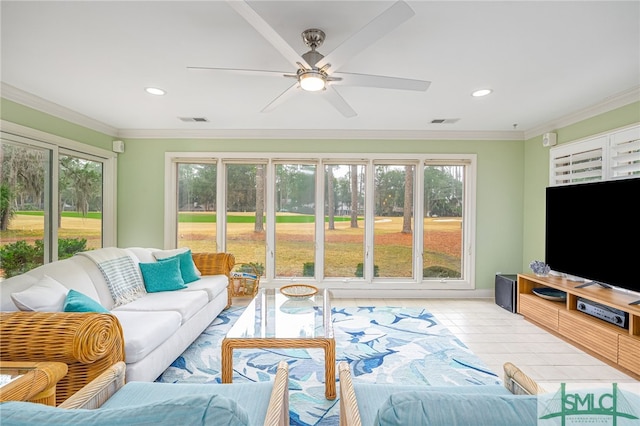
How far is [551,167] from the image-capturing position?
3904 millimetres

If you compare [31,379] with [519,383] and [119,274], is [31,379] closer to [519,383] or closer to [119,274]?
[119,274]

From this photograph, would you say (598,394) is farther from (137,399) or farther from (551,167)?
(551,167)

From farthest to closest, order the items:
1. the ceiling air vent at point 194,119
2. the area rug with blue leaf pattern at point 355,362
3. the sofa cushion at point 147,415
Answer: the ceiling air vent at point 194,119
the area rug with blue leaf pattern at point 355,362
the sofa cushion at point 147,415

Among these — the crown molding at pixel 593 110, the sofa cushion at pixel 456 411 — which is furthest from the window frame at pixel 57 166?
the crown molding at pixel 593 110

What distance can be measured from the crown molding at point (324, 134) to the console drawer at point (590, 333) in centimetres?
255

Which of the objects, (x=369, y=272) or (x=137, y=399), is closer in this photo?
(x=137, y=399)

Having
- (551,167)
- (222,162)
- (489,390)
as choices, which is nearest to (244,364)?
(489,390)

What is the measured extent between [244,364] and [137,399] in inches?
50.6

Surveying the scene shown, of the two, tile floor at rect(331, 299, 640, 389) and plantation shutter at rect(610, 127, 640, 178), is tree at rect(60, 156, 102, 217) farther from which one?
plantation shutter at rect(610, 127, 640, 178)

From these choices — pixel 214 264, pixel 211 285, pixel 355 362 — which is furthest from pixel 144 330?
pixel 214 264

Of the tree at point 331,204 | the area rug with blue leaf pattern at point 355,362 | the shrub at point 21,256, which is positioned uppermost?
the tree at point 331,204

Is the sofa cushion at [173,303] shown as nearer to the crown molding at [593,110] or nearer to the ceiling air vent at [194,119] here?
the ceiling air vent at [194,119]

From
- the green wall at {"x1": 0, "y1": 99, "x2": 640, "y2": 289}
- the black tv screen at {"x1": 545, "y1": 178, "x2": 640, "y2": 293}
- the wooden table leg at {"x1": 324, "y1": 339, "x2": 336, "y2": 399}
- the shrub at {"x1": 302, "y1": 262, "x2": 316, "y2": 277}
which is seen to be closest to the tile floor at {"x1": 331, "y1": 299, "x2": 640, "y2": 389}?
the shrub at {"x1": 302, "y1": 262, "x2": 316, "y2": 277}

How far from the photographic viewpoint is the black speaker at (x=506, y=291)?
3.88 meters
